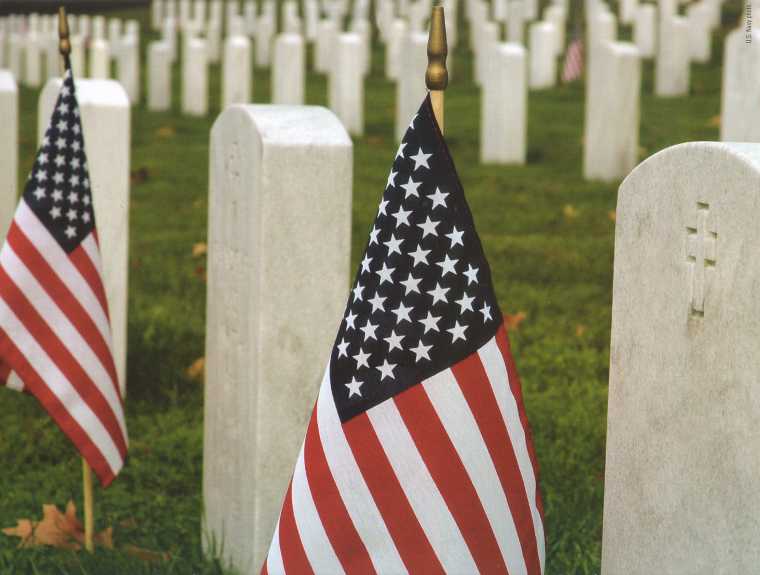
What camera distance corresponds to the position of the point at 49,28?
22062 mm

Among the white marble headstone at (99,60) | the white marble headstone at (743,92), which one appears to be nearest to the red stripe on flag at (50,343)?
the white marble headstone at (743,92)

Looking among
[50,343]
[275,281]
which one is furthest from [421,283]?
[50,343]

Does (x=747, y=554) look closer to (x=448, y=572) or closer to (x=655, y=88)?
(x=448, y=572)

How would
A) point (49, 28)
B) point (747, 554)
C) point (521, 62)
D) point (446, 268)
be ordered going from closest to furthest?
point (747, 554) < point (446, 268) < point (521, 62) < point (49, 28)

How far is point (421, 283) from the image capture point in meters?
2.57

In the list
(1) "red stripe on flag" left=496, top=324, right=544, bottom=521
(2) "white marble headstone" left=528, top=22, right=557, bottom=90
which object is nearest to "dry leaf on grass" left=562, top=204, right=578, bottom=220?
(1) "red stripe on flag" left=496, top=324, right=544, bottom=521

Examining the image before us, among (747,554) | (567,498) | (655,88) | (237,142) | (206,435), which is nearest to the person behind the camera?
(747,554)

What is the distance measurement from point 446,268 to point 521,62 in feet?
24.8

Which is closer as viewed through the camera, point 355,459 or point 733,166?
point 733,166

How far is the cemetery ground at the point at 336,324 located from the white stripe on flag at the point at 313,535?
1001 millimetres

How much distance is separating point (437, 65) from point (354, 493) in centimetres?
79

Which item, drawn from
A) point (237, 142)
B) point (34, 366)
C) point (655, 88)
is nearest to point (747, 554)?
point (237, 142)

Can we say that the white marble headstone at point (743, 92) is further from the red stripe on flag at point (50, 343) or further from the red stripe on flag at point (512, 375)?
the red stripe on flag at point (512, 375)

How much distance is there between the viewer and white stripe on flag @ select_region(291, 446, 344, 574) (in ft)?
8.63
